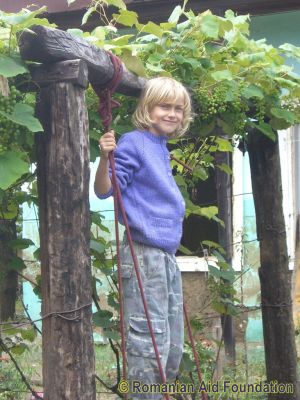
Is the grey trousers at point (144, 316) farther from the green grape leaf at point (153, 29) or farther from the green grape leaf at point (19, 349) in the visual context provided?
the green grape leaf at point (19, 349)

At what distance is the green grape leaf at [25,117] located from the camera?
94.1 inches

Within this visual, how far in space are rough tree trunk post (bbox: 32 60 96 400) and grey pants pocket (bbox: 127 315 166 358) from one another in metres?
0.37

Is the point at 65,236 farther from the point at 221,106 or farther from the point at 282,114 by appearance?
the point at 282,114

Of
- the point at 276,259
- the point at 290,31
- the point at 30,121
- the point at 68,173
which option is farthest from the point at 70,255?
the point at 290,31

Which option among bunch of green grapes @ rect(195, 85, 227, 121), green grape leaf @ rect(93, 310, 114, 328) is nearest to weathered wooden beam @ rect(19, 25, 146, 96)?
bunch of green grapes @ rect(195, 85, 227, 121)

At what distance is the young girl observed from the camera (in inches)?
114

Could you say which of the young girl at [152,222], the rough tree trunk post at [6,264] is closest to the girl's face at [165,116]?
the young girl at [152,222]

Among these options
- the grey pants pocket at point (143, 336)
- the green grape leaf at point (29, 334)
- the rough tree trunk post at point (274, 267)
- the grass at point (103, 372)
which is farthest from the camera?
the grass at point (103, 372)

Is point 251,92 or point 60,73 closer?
point 60,73

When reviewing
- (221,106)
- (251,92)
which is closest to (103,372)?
(221,106)

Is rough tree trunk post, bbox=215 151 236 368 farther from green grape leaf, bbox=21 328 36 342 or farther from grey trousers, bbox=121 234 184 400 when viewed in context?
grey trousers, bbox=121 234 184 400

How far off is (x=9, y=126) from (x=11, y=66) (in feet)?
0.74

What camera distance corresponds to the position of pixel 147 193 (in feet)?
9.77

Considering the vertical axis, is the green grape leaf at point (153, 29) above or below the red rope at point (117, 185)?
above
